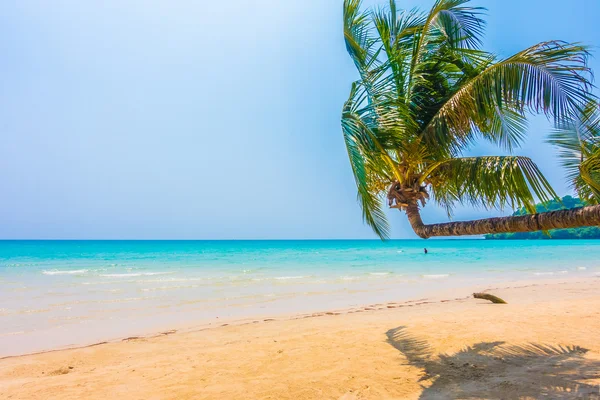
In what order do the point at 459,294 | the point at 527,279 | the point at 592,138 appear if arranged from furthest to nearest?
the point at 527,279, the point at 459,294, the point at 592,138

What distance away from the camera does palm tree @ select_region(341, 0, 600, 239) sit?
332cm

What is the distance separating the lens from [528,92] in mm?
3158

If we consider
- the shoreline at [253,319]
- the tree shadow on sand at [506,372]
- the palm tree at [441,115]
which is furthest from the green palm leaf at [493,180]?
the shoreline at [253,319]

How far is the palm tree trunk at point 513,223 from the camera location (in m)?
2.63

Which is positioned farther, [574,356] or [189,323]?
[189,323]

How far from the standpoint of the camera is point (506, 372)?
395 centimetres

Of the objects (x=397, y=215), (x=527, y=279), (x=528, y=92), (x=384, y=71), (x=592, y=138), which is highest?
(x=384, y=71)

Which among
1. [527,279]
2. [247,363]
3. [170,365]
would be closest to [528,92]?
[247,363]

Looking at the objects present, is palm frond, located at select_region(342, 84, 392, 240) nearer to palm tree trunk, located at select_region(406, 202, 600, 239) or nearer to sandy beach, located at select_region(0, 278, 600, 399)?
palm tree trunk, located at select_region(406, 202, 600, 239)

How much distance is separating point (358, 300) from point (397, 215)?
6.34 metres

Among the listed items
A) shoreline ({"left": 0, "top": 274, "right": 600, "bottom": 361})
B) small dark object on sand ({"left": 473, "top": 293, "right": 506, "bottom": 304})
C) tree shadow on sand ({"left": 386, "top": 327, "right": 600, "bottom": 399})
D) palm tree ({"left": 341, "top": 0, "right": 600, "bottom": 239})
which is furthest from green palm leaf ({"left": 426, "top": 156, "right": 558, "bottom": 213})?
small dark object on sand ({"left": 473, "top": 293, "right": 506, "bottom": 304})

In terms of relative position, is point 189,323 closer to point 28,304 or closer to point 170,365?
point 170,365

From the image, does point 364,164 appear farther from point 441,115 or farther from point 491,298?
point 491,298

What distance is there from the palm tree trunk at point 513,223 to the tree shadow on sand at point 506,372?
147cm
